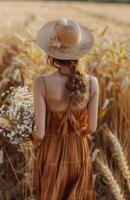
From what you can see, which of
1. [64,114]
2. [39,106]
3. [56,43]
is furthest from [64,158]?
[56,43]

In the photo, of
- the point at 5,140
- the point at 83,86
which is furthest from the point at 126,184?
the point at 83,86

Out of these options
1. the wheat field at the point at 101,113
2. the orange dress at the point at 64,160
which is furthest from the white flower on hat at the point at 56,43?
the wheat field at the point at 101,113

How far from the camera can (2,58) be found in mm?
5066

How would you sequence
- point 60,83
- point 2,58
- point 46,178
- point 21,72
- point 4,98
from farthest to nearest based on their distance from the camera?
point 2,58, point 21,72, point 4,98, point 46,178, point 60,83

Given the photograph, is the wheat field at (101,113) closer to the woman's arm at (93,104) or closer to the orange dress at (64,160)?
the orange dress at (64,160)

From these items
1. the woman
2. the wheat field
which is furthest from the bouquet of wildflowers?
the wheat field

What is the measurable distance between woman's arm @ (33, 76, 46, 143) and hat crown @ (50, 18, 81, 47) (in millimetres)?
193

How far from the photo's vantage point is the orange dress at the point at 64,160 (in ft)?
11.5

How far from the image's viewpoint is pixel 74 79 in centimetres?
332

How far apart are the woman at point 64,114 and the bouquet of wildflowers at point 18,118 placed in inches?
5.1

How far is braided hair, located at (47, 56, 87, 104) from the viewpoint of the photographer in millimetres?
3322

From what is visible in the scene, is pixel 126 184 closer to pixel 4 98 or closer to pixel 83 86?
pixel 4 98

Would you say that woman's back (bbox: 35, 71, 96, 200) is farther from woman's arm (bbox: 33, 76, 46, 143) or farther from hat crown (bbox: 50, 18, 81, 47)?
hat crown (bbox: 50, 18, 81, 47)

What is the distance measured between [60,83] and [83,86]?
11 centimetres
